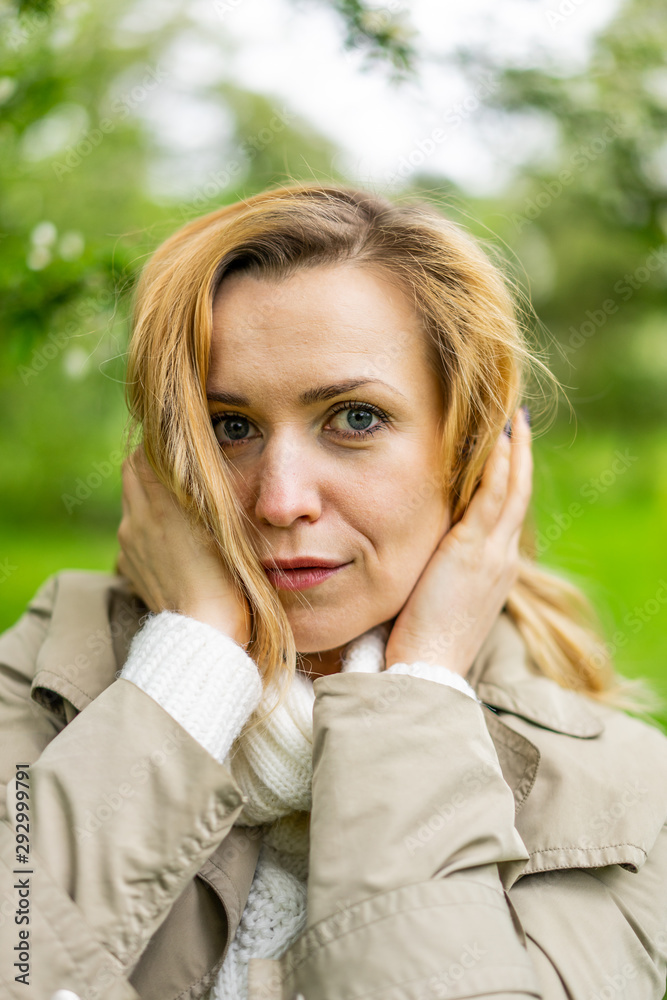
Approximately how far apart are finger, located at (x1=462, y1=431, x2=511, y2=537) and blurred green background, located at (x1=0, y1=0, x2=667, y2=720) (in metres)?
0.25

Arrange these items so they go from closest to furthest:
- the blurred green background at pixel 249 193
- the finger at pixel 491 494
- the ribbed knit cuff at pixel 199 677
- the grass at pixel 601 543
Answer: the ribbed knit cuff at pixel 199 677, the finger at pixel 491 494, the blurred green background at pixel 249 193, the grass at pixel 601 543

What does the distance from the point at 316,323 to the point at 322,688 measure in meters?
0.88

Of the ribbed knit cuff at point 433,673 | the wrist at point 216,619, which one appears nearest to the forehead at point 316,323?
the wrist at point 216,619

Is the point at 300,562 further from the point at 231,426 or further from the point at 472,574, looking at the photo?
the point at 472,574

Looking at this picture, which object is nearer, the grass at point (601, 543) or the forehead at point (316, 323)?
the forehead at point (316, 323)

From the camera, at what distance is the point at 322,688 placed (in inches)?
70.7

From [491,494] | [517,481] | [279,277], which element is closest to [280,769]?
[491,494]

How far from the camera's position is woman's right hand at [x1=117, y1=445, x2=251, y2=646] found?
6.25 feet

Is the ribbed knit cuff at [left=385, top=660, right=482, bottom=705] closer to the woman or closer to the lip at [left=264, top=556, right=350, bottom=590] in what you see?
the woman

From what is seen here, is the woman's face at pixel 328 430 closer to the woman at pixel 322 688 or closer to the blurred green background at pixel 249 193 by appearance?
the woman at pixel 322 688

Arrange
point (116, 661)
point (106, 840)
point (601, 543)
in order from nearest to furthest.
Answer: point (106, 840) < point (116, 661) < point (601, 543)

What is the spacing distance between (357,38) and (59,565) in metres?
4.24

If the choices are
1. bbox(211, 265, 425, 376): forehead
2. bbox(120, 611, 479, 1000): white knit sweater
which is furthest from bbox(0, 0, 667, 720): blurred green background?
bbox(120, 611, 479, 1000): white knit sweater

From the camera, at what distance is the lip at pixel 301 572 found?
1.94 meters
